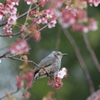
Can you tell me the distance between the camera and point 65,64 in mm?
13227

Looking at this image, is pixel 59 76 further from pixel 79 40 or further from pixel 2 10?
pixel 79 40

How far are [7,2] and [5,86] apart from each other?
8.26 meters

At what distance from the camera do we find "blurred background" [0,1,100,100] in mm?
12594

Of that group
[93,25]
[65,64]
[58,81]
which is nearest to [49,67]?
[58,81]

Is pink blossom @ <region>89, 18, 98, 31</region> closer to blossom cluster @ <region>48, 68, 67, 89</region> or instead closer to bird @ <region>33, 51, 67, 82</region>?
blossom cluster @ <region>48, 68, 67, 89</region>

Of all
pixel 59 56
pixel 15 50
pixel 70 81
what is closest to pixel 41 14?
pixel 15 50

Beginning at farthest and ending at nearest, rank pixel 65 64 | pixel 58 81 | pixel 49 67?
pixel 65 64, pixel 49 67, pixel 58 81

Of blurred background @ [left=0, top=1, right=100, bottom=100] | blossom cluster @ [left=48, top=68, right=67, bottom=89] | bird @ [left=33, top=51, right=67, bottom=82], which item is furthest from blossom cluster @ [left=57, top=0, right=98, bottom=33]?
blurred background @ [left=0, top=1, right=100, bottom=100]

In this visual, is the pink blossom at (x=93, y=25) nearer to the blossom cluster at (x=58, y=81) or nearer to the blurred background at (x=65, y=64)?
the blossom cluster at (x=58, y=81)

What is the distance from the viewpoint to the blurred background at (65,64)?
12.6m

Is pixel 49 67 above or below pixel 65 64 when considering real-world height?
below

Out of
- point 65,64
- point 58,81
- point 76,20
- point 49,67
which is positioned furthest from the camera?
point 65,64

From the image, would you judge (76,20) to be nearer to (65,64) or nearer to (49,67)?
(49,67)

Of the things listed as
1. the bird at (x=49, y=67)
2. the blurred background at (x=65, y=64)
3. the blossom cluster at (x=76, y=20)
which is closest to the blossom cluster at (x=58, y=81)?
the bird at (x=49, y=67)
